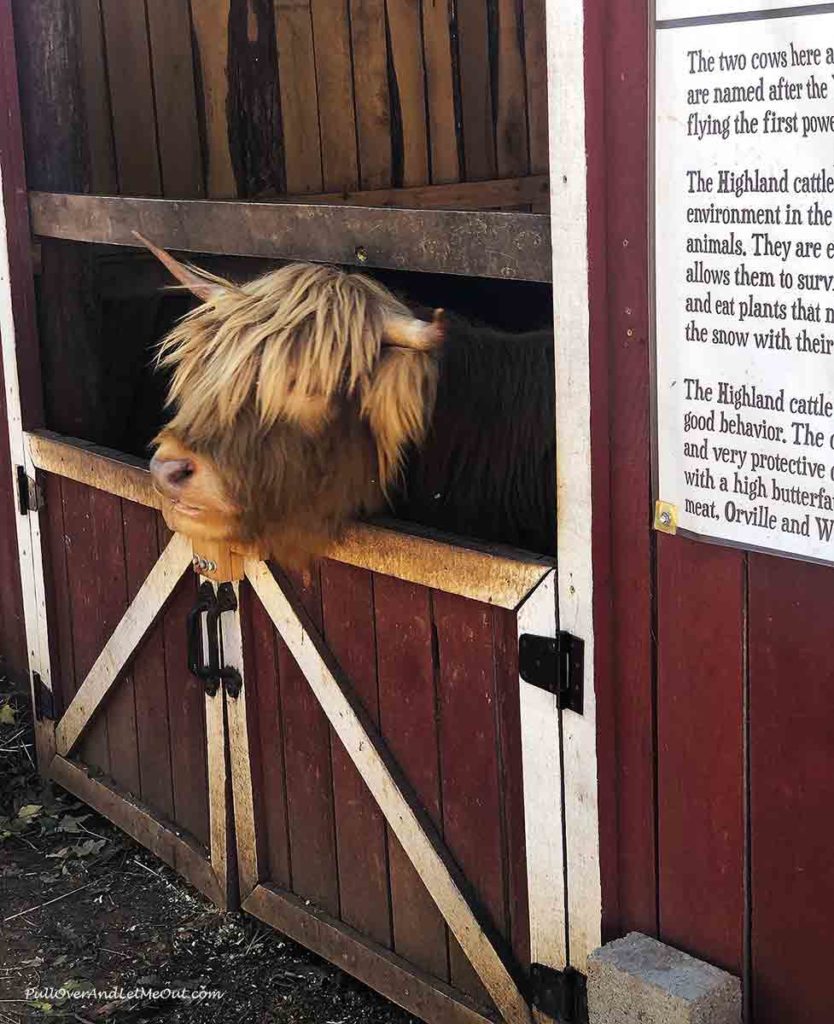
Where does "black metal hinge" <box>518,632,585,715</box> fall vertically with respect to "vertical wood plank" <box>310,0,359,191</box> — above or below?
below

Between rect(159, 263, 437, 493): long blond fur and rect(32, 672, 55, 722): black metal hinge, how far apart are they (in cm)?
202

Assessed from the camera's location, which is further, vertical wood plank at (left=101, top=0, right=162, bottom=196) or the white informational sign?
vertical wood plank at (left=101, top=0, right=162, bottom=196)

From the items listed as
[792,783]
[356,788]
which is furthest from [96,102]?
[792,783]

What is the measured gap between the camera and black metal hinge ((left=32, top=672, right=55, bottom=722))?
499cm

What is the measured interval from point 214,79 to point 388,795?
9.60 feet

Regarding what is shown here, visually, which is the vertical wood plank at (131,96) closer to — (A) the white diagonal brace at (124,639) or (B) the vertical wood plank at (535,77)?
(A) the white diagonal brace at (124,639)

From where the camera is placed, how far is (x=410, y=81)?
5723 mm

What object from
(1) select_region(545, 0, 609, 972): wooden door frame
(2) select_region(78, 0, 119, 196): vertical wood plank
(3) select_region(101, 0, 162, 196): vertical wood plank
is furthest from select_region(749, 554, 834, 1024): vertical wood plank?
(3) select_region(101, 0, 162, 196): vertical wood plank

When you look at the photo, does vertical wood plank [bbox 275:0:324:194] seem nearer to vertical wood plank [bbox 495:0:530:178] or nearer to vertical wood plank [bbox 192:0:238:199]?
vertical wood plank [bbox 192:0:238:199]

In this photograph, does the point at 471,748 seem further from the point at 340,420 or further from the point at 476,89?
the point at 476,89

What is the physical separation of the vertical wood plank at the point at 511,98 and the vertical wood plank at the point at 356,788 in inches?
122

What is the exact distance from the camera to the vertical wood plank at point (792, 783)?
7.93 ft

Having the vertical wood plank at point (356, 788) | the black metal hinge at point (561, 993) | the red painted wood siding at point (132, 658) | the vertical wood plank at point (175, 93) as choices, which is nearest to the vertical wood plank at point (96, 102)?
the vertical wood plank at point (175, 93)

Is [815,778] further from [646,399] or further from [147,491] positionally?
[147,491]
